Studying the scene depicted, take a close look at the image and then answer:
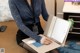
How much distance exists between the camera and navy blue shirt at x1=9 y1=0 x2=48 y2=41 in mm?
1648

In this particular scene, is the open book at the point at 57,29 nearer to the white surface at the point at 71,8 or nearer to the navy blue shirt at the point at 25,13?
the navy blue shirt at the point at 25,13

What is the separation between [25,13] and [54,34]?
14.1 inches

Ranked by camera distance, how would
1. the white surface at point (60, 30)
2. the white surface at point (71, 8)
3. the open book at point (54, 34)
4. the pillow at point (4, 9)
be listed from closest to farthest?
the open book at point (54, 34), the white surface at point (60, 30), the white surface at point (71, 8), the pillow at point (4, 9)

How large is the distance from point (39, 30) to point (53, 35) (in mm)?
181

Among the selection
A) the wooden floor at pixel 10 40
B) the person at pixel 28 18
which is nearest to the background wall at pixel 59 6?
the wooden floor at pixel 10 40

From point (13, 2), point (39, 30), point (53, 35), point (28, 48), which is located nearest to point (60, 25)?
point (53, 35)

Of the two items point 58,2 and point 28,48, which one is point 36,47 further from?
point 58,2

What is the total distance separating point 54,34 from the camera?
1753mm

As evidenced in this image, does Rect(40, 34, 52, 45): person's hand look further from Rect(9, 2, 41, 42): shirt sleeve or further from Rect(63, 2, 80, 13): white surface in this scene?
Rect(63, 2, 80, 13): white surface

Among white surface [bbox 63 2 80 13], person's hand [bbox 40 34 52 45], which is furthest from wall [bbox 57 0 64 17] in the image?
person's hand [bbox 40 34 52 45]

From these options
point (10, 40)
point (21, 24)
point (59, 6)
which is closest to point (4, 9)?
point (10, 40)

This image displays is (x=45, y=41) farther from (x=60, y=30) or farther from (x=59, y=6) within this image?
(x=59, y=6)

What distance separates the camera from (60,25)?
174 cm

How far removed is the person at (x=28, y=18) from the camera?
64.9 inches
